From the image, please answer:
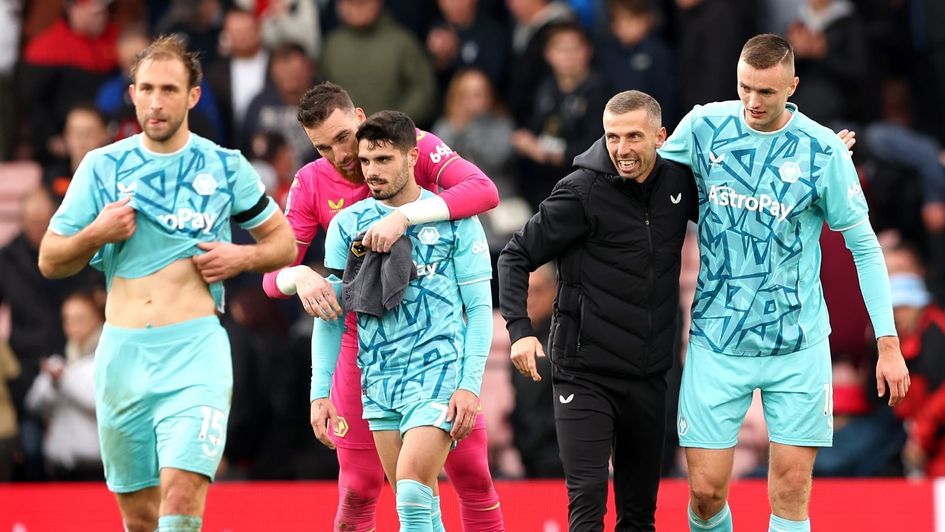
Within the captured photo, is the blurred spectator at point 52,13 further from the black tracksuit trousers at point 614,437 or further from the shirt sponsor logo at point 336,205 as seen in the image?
the black tracksuit trousers at point 614,437

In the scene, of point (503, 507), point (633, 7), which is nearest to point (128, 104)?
point (633, 7)

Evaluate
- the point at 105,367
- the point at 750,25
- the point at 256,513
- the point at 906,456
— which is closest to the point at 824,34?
the point at 750,25

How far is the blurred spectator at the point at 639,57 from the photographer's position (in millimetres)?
12438

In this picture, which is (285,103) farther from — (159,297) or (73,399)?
(159,297)

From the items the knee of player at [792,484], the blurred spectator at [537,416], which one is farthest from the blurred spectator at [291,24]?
the knee of player at [792,484]

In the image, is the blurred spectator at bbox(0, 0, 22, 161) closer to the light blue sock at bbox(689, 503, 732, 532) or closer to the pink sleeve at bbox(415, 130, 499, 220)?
the pink sleeve at bbox(415, 130, 499, 220)

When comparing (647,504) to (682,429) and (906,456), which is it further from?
(906,456)

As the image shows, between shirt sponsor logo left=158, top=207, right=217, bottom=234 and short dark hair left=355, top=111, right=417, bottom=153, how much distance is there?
2.62 feet

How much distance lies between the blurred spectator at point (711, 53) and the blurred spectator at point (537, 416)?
2.06m

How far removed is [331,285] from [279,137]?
5.70 metres

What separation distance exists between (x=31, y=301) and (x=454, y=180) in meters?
6.52

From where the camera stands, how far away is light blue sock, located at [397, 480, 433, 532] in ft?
23.3

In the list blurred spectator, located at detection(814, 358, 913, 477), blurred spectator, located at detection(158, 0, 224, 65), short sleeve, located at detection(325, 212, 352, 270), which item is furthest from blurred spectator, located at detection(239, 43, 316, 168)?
short sleeve, located at detection(325, 212, 352, 270)

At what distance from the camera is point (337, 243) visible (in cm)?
750
